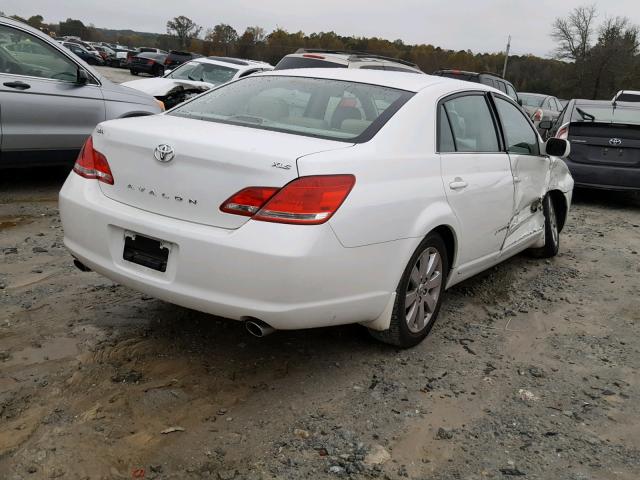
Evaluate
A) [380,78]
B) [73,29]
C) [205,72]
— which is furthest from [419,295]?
[73,29]

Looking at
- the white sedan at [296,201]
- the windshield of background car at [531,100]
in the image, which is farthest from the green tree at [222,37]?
the white sedan at [296,201]

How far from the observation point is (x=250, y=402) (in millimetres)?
3061

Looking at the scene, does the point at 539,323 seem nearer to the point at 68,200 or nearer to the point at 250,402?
the point at 250,402

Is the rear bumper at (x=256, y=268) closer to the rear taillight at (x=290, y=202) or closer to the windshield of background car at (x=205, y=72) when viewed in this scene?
the rear taillight at (x=290, y=202)

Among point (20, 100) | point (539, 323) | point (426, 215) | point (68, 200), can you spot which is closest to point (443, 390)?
point (426, 215)

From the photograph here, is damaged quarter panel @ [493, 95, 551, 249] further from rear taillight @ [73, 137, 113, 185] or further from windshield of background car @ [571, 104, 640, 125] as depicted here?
windshield of background car @ [571, 104, 640, 125]

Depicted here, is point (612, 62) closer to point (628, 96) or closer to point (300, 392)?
point (628, 96)

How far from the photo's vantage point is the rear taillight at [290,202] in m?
2.84

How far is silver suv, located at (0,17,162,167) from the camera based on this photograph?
20.5 feet

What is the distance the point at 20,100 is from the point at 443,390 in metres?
5.01

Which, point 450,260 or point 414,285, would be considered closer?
point 414,285

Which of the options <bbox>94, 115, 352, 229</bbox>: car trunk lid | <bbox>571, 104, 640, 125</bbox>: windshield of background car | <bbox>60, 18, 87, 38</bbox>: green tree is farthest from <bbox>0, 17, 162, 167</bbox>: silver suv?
<bbox>60, 18, 87, 38</bbox>: green tree

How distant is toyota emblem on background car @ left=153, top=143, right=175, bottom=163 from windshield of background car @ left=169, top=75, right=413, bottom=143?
53cm

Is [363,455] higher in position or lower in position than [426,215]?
lower
